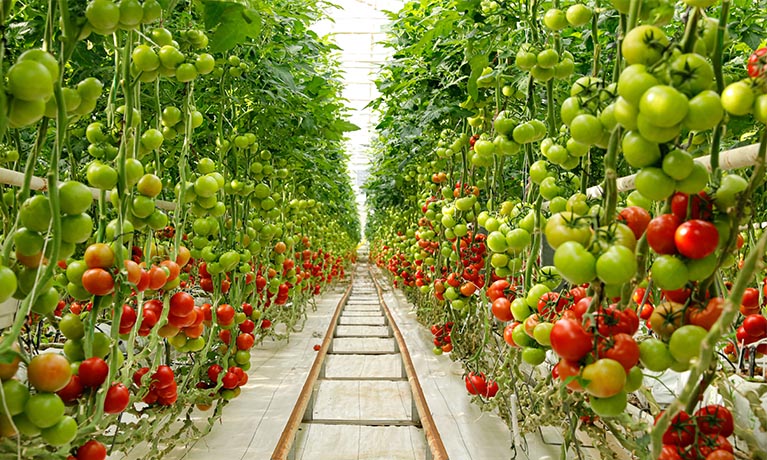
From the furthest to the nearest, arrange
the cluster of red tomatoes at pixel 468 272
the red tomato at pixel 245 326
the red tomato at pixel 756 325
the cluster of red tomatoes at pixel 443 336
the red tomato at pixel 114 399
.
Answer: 1. the cluster of red tomatoes at pixel 443 336
2. the cluster of red tomatoes at pixel 468 272
3. the red tomato at pixel 245 326
4. the red tomato at pixel 756 325
5. the red tomato at pixel 114 399

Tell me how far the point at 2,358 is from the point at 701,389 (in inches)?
32.3

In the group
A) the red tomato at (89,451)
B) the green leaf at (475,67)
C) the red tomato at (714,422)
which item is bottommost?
the red tomato at (89,451)

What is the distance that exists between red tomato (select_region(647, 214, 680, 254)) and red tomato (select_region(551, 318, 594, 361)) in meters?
0.13

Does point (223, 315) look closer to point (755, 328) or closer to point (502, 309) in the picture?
point (502, 309)

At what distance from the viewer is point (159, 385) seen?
149 centimetres

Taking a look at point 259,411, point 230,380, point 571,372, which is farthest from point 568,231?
point 259,411

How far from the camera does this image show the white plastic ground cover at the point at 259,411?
6.51ft

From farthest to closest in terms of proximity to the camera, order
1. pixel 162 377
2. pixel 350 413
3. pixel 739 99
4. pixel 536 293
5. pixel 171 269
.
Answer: pixel 350 413 → pixel 162 377 → pixel 171 269 → pixel 536 293 → pixel 739 99

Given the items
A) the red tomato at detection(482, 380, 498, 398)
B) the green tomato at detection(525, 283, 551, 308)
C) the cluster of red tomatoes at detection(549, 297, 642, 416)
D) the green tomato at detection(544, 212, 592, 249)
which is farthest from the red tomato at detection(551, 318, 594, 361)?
the red tomato at detection(482, 380, 498, 398)

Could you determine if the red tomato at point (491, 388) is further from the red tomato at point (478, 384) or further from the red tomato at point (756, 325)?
the red tomato at point (756, 325)

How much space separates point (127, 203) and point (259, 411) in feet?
5.47

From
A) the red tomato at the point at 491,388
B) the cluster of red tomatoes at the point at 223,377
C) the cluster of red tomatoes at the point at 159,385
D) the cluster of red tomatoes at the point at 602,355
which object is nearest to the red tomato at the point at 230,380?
the cluster of red tomatoes at the point at 223,377

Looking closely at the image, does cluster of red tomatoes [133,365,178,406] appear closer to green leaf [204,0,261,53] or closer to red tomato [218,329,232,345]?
red tomato [218,329,232,345]

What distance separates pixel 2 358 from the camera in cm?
62
